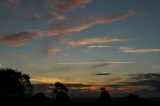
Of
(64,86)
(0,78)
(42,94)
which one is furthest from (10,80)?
(64,86)

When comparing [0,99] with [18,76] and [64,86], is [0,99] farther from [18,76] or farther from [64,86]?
[64,86]

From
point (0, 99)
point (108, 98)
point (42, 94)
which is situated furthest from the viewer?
point (108, 98)

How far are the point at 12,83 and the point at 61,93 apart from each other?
15.0 m

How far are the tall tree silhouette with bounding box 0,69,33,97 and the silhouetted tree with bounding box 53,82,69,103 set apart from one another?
26.8 feet

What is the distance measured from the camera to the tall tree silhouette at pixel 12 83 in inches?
3241

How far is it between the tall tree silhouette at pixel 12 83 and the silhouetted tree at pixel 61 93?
26.8ft

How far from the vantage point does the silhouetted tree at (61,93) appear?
285 feet

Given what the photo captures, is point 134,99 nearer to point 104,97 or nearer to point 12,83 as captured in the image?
point 104,97

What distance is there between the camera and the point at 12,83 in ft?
279

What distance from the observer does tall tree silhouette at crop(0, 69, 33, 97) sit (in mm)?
82312

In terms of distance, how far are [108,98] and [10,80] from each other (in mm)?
33341

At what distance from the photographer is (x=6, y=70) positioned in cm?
8919

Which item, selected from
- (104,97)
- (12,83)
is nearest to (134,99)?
(104,97)

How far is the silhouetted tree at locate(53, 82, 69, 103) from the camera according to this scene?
285 feet
